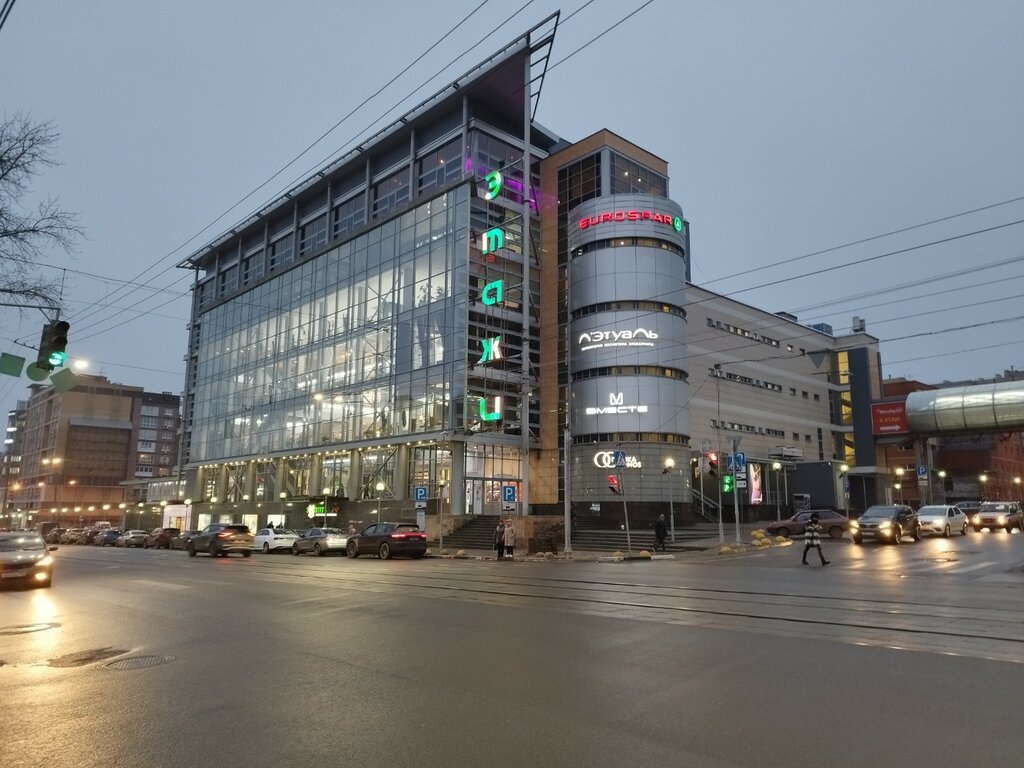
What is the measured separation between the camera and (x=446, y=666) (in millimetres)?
7844

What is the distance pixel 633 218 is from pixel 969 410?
3492 cm

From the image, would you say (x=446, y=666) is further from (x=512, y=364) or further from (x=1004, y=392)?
(x=1004, y=392)

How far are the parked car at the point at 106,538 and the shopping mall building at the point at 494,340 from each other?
9172 millimetres

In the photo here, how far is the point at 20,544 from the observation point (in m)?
18.5

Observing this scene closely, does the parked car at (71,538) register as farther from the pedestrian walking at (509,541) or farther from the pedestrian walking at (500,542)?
the pedestrian walking at (509,541)

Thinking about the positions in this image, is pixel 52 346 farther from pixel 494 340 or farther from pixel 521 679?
pixel 494 340

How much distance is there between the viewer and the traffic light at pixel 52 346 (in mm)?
15023

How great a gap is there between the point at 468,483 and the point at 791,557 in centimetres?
2433

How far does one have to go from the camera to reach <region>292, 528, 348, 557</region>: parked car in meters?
35.0

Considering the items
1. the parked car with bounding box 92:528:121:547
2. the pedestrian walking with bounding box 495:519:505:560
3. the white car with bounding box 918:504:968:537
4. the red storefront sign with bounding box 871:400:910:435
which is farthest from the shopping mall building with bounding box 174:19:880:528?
the white car with bounding box 918:504:968:537

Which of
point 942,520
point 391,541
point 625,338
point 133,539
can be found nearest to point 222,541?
point 391,541

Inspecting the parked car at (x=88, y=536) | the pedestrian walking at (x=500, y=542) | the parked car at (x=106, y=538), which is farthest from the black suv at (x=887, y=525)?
the parked car at (x=88, y=536)

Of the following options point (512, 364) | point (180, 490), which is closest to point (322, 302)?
point (512, 364)

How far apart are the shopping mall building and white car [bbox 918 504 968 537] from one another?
1393 centimetres
